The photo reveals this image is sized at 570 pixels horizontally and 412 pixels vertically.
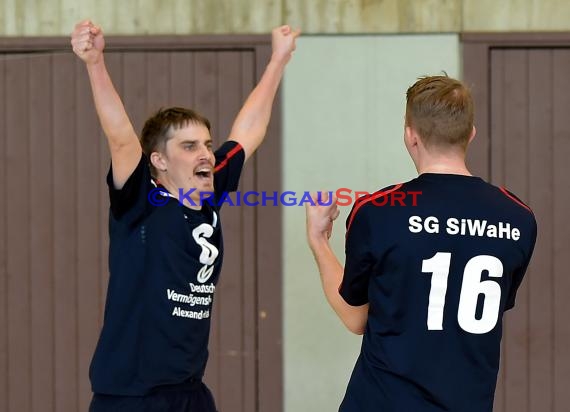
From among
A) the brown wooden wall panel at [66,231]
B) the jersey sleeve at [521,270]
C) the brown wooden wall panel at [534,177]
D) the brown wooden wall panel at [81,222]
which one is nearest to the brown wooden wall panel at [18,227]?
the brown wooden wall panel at [81,222]

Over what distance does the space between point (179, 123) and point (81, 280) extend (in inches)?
110

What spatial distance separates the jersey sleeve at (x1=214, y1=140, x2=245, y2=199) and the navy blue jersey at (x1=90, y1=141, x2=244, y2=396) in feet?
1.43

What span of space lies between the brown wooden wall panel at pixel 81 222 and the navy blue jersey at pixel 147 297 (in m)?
2.62

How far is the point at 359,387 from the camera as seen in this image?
3012mm

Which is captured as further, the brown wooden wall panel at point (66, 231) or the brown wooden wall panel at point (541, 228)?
the brown wooden wall panel at point (66, 231)

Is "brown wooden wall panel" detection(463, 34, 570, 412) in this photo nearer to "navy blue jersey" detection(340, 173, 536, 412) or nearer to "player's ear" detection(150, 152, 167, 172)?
"player's ear" detection(150, 152, 167, 172)

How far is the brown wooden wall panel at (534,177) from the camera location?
20.1ft

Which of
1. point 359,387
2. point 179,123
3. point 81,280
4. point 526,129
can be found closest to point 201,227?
point 179,123

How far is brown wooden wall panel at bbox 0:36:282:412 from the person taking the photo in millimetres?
6195

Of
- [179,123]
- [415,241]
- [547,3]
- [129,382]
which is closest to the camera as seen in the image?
[415,241]

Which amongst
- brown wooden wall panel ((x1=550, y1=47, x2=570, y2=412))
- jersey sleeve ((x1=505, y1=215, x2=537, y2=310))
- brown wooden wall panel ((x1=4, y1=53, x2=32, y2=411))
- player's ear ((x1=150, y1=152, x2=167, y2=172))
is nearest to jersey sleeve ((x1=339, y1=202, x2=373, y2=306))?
jersey sleeve ((x1=505, y1=215, x2=537, y2=310))

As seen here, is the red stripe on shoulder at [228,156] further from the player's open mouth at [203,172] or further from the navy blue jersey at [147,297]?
the navy blue jersey at [147,297]

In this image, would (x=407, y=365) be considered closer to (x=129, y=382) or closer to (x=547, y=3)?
(x=129, y=382)

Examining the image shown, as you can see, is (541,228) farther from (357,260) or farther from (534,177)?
(357,260)
